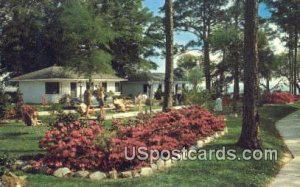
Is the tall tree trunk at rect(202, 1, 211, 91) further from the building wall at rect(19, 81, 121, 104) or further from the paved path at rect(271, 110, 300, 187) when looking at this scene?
the paved path at rect(271, 110, 300, 187)

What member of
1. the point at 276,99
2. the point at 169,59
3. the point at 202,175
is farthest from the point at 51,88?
the point at 202,175

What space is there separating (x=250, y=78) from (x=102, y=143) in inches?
216

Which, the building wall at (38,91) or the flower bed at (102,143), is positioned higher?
the building wall at (38,91)

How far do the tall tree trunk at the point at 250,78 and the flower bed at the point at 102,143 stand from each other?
5.45ft

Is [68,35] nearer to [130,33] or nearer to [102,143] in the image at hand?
[130,33]

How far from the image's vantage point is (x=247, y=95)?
16.3 meters

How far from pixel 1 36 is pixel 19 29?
246 centimetres

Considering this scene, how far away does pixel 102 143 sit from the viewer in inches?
519

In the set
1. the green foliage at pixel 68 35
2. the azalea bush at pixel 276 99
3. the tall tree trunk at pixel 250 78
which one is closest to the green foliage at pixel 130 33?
the green foliage at pixel 68 35

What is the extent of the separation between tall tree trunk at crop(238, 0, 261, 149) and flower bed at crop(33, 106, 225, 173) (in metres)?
1.66

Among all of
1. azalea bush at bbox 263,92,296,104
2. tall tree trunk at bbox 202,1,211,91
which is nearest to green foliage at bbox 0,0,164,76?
tall tree trunk at bbox 202,1,211,91

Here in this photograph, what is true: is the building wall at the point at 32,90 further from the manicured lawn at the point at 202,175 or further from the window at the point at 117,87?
the manicured lawn at the point at 202,175

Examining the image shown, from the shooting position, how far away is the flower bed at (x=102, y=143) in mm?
12742

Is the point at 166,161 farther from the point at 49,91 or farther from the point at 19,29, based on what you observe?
the point at 19,29
